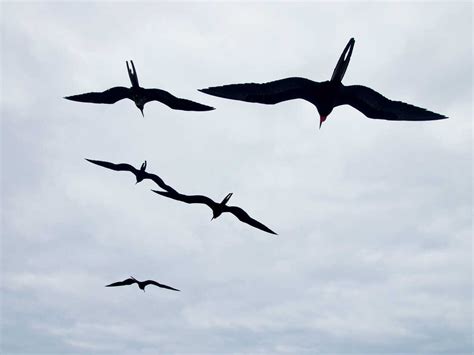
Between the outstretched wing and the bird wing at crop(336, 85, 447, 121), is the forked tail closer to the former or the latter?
the outstretched wing

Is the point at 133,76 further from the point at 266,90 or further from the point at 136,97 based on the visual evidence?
the point at 266,90

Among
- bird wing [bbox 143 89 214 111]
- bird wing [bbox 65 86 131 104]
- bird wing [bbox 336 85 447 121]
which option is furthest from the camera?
bird wing [bbox 65 86 131 104]

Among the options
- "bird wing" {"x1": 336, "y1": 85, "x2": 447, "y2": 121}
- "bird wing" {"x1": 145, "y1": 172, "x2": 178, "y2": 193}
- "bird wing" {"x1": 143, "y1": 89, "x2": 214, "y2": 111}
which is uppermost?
"bird wing" {"x1": 143, "y1": 89, "x2": 214, "y2": 111}

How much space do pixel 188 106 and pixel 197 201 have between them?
4.50m

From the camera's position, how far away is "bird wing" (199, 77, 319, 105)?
19.2 metres

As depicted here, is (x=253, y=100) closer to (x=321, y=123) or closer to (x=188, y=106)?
(x=321, y=123)

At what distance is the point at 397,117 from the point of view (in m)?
20.8

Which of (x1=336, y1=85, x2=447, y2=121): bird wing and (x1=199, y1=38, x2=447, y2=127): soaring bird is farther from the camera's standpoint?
(x1=336, y1=85, x2=447, y2=121): bird wing

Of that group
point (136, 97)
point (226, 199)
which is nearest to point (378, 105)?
point (226, 199)

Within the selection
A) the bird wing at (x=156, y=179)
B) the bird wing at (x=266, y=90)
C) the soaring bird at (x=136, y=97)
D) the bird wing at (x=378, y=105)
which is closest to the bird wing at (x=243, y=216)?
the bird wing at (x=156, y=179)

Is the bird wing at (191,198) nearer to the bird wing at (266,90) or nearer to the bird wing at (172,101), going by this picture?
the bird wing at (172,101)

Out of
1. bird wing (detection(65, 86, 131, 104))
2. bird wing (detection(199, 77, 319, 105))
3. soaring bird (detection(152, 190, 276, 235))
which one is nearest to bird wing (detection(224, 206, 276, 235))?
soaring bird (detection(152, 190, 276, 235))

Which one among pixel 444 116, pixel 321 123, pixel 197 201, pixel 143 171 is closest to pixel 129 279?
pixel 143 171

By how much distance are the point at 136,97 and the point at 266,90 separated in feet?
31.5
